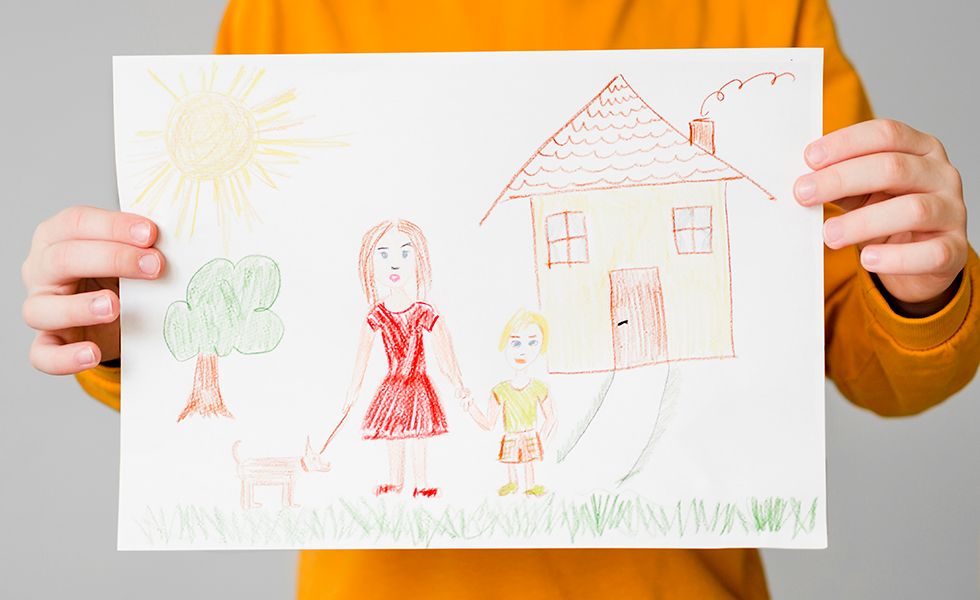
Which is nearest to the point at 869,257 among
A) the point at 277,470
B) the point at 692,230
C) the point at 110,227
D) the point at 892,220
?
the point at 892,220

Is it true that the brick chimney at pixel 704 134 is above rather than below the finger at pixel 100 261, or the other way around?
above

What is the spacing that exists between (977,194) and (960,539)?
68 centimetres

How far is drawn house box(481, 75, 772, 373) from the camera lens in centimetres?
68

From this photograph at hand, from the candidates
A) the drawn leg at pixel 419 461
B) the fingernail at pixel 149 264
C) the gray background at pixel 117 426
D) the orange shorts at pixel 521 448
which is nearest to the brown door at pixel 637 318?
the orange shorts at pixel 521 448

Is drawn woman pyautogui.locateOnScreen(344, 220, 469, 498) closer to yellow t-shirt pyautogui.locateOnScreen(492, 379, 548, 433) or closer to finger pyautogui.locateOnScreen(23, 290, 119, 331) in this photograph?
yellow t-shirt pyautogui.locateOnScreen(492, 379, 548, 433)

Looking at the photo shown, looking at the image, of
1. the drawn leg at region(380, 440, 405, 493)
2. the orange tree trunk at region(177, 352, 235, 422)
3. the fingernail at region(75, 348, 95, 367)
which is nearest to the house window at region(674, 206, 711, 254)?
the drawn leg at region(380, 440, 405, 493)

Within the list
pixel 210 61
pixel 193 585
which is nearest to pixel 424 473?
pixel 210 61

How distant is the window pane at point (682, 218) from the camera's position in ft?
2.22

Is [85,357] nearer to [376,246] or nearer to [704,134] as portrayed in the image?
[376,246]

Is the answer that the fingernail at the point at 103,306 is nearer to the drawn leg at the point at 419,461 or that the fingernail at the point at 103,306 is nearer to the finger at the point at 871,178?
the drawn leg at the point at 419,461

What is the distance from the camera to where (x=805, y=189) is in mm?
662

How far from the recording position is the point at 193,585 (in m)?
1.35

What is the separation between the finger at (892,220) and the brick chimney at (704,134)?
14 centimetres

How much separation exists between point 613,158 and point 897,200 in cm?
27
